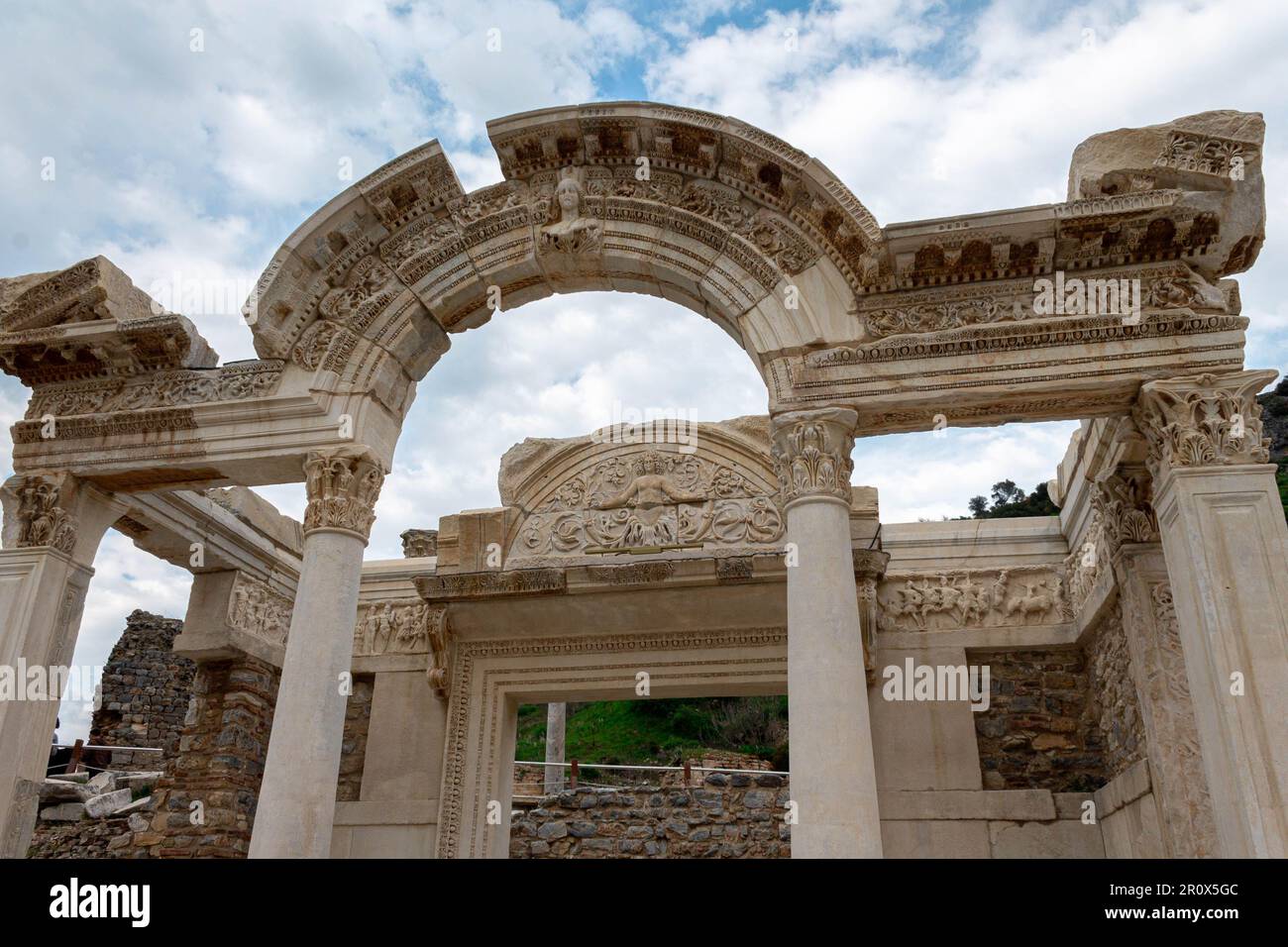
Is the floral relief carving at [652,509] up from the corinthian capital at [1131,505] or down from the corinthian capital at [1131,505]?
→ up

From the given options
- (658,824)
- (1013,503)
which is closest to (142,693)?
(658,824)

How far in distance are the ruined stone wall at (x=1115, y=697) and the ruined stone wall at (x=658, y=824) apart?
4265 millimetres

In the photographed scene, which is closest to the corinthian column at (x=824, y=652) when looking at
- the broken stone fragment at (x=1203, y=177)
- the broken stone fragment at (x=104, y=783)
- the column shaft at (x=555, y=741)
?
the broken stone fragment at (x=1203, y=177)

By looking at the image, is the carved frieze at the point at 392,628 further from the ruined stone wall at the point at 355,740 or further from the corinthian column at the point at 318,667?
the corinthian column at the point at 318,667

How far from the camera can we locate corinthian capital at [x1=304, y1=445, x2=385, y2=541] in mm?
7168

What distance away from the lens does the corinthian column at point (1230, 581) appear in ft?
17.6

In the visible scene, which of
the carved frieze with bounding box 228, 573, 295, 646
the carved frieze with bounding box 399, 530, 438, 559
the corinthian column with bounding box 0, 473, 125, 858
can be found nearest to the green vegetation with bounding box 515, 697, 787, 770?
the carved frieze with bounding box 399, 530, 438, 559

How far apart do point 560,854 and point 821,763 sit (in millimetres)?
6462

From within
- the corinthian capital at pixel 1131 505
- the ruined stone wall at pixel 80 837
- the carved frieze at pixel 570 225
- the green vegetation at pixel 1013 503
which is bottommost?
the ruined stone wall at pixel 80 837

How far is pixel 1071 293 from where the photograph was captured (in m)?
6.87

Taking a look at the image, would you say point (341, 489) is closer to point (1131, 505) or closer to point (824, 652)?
point (824, 652)

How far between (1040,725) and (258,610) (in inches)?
304

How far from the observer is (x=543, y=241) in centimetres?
784
